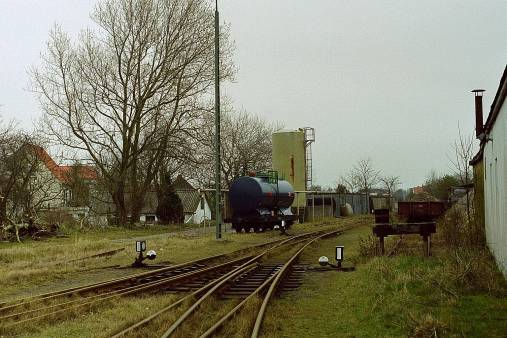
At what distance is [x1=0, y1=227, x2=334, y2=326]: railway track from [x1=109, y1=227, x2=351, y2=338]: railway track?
482mm

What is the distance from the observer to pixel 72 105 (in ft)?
111

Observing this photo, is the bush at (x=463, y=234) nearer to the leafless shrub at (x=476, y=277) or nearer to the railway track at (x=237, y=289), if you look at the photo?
the leafless shrub at (x=476, y=277)

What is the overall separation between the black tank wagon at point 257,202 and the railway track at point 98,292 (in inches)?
543

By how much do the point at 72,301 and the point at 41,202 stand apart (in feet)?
74.7

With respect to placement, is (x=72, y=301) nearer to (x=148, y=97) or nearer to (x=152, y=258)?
(x=152, y=258)

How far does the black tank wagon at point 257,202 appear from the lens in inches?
1148

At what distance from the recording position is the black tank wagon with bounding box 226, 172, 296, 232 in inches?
1148

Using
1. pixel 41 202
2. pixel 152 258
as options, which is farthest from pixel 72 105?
pixel 152 258

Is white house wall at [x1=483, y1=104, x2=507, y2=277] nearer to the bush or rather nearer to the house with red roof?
the bush

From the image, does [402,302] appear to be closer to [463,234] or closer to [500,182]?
[500,182]

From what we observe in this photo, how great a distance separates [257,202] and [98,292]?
731 inches

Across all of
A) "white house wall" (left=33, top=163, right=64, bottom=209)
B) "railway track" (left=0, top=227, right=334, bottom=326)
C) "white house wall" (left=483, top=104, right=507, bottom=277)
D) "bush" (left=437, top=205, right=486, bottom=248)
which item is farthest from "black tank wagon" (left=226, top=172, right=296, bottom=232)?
"white house wall" (left=483, top=104, right=507, bottom=277)

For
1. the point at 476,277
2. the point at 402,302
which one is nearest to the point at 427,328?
the point at 402,302

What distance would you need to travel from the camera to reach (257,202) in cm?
2909
